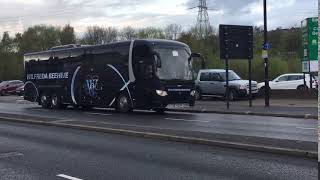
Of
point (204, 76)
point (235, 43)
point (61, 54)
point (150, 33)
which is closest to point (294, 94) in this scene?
point (204, 76)

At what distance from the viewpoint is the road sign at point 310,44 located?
28.7m

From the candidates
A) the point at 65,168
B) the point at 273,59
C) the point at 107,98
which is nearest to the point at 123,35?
the point at 273,59

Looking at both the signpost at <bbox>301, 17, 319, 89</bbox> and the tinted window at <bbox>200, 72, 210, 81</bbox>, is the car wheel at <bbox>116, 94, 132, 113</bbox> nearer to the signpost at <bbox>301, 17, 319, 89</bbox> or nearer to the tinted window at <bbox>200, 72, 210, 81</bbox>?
the tinted window at <bbox>200, 72, 210, 81</bbox>

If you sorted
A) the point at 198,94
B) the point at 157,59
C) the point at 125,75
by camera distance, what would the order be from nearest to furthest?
1. the point at 157,59
2. the point at 125,75
3. the point at 198,94

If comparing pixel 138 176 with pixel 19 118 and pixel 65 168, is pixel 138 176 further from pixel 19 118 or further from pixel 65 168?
pixel 19 118

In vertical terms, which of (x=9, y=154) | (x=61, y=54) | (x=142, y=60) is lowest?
(x=9, y=154)

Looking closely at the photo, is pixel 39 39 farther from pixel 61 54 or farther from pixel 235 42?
pixel 235 42

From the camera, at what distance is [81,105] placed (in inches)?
1167

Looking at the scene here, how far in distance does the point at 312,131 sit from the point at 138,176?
795cm

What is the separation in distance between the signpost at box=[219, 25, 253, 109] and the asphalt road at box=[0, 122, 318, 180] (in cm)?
1250

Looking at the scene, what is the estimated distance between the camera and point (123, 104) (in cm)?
2570

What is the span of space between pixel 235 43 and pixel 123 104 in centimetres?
588

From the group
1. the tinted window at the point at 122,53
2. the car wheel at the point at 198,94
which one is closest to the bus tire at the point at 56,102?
the tinted window at the point at 122,53

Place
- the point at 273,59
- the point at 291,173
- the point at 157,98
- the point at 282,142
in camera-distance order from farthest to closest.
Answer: the point at 273,59
the point at 157,98
the point at 282,142
the point at 291,173
